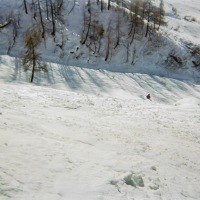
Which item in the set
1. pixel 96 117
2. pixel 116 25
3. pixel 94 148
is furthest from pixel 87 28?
pixel 94 148

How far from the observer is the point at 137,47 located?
52250 mm

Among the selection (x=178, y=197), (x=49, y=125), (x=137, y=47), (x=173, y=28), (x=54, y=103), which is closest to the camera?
(x=178, y=197)

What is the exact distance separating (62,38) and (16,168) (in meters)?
41.7

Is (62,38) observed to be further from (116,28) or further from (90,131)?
(90,131)

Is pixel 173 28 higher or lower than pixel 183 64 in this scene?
higher

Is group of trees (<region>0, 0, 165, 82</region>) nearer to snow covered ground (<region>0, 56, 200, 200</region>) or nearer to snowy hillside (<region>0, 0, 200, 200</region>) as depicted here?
snowy hillside (<region>0, 0, 200, 200</region>)

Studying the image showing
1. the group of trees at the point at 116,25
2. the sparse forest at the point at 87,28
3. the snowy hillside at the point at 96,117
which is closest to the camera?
the snowy hillside at the point at 96,117

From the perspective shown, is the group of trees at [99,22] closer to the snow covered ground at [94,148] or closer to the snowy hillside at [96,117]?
the snowy hillside at [96,117]

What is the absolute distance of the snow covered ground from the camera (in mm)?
9016

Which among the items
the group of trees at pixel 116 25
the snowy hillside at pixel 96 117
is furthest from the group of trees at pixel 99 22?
the snowy hillside at pixel 96 117

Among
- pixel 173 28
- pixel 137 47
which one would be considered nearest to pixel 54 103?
pixel 137 47

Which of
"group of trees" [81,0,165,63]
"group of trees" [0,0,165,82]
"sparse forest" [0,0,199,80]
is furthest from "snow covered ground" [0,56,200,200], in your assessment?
"group of trees" [81,0,165,63]

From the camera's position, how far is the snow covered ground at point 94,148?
9.02m

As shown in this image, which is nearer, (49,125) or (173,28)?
(49,125)
